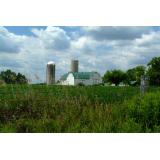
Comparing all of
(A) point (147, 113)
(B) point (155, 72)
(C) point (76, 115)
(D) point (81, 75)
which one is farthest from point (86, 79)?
(A) point (147, 113)

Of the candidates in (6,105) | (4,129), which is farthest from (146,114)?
(6,105)

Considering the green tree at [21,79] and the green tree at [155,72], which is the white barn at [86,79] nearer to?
the green tree at [155,72]

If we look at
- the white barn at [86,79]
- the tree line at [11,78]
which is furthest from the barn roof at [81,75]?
the tree line at [11,78]

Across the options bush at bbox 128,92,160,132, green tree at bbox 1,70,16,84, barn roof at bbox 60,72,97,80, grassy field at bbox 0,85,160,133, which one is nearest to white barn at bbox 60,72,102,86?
barn roof at bbox 60,72,97,80

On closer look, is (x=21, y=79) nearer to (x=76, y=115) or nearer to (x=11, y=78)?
(x=11, y=78)

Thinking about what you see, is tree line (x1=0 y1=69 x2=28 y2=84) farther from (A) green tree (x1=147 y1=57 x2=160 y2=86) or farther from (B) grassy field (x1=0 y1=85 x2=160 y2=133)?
(A) green tree (x1=147 y1=57 x2=160 y2=86)
